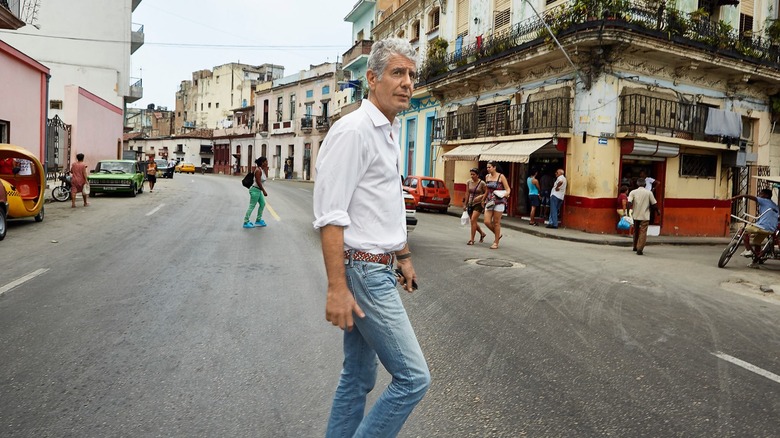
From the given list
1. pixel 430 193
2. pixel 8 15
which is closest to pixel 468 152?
pixel 430 193

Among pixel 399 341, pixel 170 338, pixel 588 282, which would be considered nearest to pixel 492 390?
pixel 399 341

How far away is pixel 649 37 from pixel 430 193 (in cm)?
944

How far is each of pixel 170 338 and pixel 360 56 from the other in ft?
112

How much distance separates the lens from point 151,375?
3.86 metres

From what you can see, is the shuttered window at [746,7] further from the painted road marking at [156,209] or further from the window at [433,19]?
the painted road marking at [156,209]

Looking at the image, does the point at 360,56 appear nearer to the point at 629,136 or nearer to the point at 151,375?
the point at 629,136

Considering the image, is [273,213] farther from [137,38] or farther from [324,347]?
[137,38]

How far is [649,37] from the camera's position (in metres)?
16.4

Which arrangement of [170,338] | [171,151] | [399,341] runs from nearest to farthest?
1. [399,341]
2. [170,338]
3. [171,151]

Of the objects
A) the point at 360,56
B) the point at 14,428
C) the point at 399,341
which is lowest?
the point at 14,428

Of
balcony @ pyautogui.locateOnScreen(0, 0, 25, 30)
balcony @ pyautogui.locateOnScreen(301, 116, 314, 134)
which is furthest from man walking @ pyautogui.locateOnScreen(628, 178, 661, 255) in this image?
balcony @ pyautogui.locateOnScreen(301, 116, 314, 134)

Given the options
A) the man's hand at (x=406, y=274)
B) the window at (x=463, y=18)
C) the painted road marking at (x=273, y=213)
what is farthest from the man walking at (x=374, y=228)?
the window at (x=463, y=18)

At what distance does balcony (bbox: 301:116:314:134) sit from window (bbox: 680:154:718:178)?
119 feet

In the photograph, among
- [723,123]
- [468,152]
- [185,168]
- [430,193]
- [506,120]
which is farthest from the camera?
[185,168]
